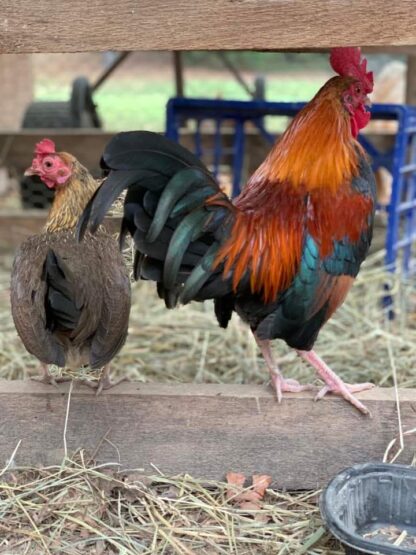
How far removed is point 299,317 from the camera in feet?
7.76

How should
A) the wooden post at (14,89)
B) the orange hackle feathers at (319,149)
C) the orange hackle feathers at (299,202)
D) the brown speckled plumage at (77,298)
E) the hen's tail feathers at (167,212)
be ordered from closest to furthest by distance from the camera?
the hen's tail feathers at (167,212) < the brown speckled plumage at (77,298) < the orange hackle feathers at (299,202) < the orange hackle feathers at (319,149) < the wooden post at (14,89)

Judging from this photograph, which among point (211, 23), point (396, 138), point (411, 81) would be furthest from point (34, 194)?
point (211, 23)

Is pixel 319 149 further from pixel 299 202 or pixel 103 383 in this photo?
pixel 103 383

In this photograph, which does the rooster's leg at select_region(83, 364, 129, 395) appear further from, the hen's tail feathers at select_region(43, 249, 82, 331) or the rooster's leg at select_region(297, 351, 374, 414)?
the rooster's leg at select_region(297, 351, 374, 414)

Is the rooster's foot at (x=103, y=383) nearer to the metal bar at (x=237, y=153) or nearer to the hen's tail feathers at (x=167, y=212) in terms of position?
the hen's tail feathers at (x=167, y=212)

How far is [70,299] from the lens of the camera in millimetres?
2148

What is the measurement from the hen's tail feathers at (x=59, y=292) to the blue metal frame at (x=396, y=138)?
2.13 metres

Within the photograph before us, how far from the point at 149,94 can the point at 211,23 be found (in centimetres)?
1628

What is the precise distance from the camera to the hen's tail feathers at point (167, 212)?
1903mm

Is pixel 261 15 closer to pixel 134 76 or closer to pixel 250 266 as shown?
pixel 250 266

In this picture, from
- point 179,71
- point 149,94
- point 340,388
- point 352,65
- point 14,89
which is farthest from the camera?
point 149,94

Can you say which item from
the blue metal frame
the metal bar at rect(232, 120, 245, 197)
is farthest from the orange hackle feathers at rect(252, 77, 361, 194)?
the metal bar at rect(232, 120, 245, 197)

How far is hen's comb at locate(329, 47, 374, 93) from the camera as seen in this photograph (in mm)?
2516

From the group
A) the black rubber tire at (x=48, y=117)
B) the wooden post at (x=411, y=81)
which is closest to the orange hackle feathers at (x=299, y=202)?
the wooden post at (x=411, y=81)
